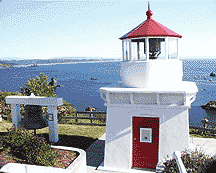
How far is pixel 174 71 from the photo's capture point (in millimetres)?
9469

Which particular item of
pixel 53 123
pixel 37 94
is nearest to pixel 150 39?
pixel 53 123

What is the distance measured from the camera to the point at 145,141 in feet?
31.9

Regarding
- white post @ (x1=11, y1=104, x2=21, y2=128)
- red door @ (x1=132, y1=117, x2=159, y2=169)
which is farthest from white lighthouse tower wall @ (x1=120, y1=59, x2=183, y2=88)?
white post @ (x1=11, y1=104, x2=21, y2=128)

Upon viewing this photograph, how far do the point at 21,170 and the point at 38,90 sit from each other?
12.9 m

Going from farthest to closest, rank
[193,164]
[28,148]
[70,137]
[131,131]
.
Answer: [70,137], [131,131], [28,148], [193,164]

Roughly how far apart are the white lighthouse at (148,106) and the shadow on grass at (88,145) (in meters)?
1.05

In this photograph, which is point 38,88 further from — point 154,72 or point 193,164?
point 193,164

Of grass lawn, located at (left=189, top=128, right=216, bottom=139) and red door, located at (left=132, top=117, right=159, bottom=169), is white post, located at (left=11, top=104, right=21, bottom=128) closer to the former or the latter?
red door, located at (left=132, top=117, right=159, bottom=169)

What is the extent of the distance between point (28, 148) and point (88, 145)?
4665 mm

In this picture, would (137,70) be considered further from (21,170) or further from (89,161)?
(21,170)

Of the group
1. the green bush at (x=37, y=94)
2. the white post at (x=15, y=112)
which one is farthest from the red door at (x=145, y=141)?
the green bush at (x=37, y=94)

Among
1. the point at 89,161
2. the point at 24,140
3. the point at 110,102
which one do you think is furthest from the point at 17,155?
the point at 110,102

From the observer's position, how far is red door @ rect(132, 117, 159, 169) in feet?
31.2

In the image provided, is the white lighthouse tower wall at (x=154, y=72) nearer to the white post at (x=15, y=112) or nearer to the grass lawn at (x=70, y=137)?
the grass lawn at (x=70, y=137)
